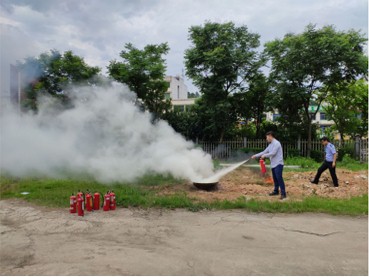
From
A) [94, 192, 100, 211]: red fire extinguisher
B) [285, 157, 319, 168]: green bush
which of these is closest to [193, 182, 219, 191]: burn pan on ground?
[94, 192, 100, 211]: red fire extinguisher

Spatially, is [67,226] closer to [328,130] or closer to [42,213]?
[42,213]

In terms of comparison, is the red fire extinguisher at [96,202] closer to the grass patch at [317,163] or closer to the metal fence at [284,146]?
the grass patch at [317,163]

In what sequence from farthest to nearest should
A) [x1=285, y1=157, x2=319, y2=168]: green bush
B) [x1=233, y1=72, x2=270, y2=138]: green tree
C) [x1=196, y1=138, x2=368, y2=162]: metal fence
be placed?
1. [x1=233, y1=72, x2=270, y2=138]: green tree
2. [x1=196, y1=138, x2=368, y2=162]: metal fence
3. [x1=285, y1=157, x2=319, y2=168]: green bush

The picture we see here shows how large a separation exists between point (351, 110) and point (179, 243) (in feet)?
79.2

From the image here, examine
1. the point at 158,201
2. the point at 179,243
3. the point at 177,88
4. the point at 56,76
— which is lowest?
the point at 179,243

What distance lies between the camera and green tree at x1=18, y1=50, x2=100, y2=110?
1367 cm

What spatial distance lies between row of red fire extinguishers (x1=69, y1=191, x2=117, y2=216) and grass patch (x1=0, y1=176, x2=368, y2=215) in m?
0.45

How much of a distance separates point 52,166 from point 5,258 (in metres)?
8.41

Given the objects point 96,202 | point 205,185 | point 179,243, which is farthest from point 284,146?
point 179,243

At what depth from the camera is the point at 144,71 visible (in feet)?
61.6

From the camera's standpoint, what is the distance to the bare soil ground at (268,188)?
8039 millimetres

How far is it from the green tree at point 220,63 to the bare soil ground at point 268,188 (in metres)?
8.02

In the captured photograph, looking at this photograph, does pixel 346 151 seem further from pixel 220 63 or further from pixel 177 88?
pixel 177 88

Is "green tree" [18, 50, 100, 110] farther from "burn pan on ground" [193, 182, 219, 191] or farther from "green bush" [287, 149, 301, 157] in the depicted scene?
"green bush" [287, 149, 301, 157]
